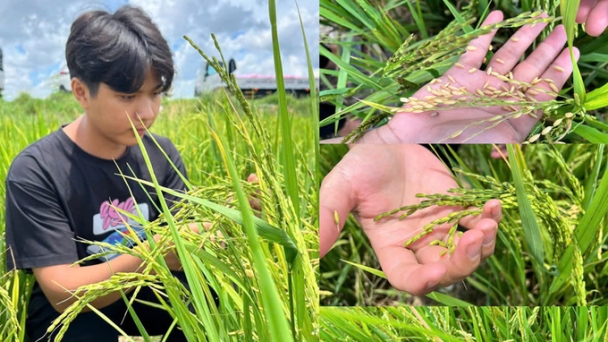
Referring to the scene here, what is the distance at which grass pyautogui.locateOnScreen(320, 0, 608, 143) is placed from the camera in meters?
0.70

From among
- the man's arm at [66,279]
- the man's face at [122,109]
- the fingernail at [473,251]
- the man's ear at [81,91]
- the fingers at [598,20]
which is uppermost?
the man's ear at [81,91]

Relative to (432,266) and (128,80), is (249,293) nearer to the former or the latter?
(432,266)

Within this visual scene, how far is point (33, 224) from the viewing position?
963 mm

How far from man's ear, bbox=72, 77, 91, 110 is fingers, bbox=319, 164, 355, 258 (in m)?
0.54

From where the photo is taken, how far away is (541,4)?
0.77m

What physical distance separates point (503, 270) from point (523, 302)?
67 mm

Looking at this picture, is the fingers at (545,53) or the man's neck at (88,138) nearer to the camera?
the fingers at (545,53)

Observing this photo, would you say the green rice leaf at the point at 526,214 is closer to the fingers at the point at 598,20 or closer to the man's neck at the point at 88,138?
the fingers at the point at 598,20

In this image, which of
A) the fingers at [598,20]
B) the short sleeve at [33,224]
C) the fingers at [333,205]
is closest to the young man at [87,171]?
the short sleeve at [33,224]

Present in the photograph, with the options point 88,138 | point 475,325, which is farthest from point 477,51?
point 88,138

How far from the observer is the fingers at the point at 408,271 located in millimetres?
723

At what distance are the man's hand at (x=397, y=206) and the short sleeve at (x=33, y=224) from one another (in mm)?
529

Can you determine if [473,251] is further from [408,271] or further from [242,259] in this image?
[242,259]

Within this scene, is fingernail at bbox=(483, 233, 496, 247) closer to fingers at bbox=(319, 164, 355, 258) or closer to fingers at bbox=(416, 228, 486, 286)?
fingers at bbox=(416, 228, 486, 286)
